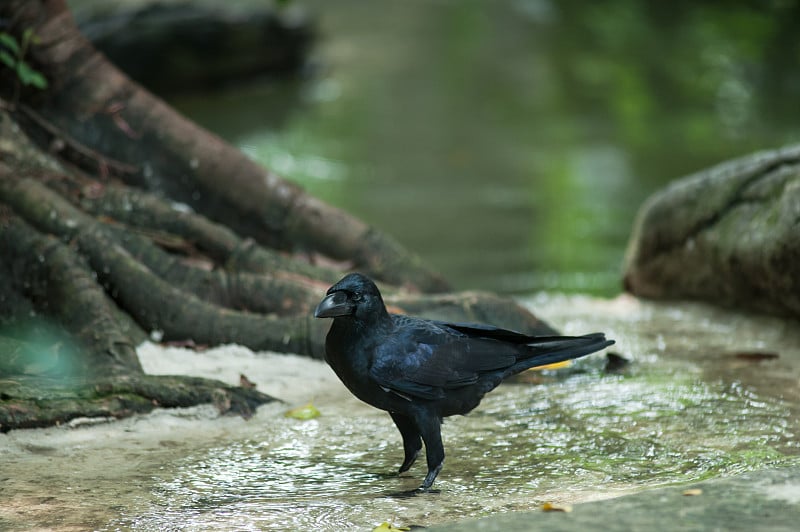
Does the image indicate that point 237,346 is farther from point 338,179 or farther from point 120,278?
point 338,179

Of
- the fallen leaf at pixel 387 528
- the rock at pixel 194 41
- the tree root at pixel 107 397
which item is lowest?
the fallen leaf at pixel 387 528

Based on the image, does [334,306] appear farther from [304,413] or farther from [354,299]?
[304,413]

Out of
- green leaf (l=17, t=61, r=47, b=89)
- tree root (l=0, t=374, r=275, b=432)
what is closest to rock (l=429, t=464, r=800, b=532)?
tree root (l=0, t=374, r=275, b=432)

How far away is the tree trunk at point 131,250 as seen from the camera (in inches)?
161

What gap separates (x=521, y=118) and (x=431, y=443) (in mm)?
9561

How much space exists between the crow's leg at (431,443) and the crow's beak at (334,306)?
412 millimetres

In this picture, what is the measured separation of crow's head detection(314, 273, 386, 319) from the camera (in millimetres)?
3164

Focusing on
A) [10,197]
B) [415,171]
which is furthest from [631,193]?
[10,197]

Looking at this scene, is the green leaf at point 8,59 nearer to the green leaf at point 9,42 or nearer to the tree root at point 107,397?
the green leaf at point 9,42

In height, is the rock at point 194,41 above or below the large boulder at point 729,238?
above

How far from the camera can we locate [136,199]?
5.12m

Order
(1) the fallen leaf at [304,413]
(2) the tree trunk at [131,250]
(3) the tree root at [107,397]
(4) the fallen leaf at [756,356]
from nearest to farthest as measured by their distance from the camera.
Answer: (3) the tree root at [107,397] → (1) the fallen leaf at [304,413] → (2) the tree trunk at [131,250] → (4) the fallen leaf at [756,356]

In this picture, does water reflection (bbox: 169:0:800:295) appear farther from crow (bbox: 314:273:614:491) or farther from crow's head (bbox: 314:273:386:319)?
crow's head (bbox: 314:273:386:319)

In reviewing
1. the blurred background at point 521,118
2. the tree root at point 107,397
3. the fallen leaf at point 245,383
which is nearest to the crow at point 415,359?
the tree root at point 107,397
